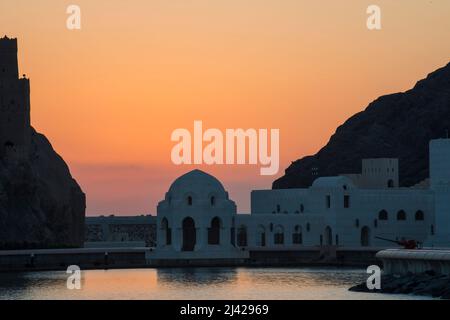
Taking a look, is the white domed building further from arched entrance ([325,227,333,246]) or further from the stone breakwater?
the stone breakwater

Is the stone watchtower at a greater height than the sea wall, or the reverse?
the stone watchtower

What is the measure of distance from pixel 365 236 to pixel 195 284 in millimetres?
44412

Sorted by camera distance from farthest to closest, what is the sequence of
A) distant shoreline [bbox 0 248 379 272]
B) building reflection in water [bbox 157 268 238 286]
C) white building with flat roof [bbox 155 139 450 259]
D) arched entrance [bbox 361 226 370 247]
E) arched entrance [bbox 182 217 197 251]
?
arched entrance [bbox 361 226 370 247] → arched entrance [bbox 182 217 197 251] → white building with flat roof [bbox 155 139 450 259] → distant shoreline [bbox 0 248 379 272] → building reflection in water [bbox 157 268 238 286]

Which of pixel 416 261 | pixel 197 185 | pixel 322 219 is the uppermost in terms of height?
pixel 197 185

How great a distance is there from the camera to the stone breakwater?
9336cm

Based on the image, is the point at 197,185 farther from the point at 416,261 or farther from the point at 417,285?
the point at 417,285

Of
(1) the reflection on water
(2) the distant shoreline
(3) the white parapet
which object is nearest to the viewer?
(3) the white parapet

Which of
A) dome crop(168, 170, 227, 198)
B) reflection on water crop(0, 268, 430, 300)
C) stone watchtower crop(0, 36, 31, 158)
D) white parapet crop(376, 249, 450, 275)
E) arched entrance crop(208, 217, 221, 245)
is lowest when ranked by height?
reflection on water crop(0, 268, 430, 300)

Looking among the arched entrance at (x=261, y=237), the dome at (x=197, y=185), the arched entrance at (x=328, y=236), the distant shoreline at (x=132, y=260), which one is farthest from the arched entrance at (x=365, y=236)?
the dome at (x=197, y=185)

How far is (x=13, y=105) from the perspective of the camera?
155250 millimetres

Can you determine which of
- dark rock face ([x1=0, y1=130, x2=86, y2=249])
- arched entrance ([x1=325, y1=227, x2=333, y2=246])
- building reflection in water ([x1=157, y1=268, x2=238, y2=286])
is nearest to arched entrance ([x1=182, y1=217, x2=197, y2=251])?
building reflection in water ([x1=157, y1=268, x2=238, y2=286])

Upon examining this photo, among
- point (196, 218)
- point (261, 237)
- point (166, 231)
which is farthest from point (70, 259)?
point (261, 237)
